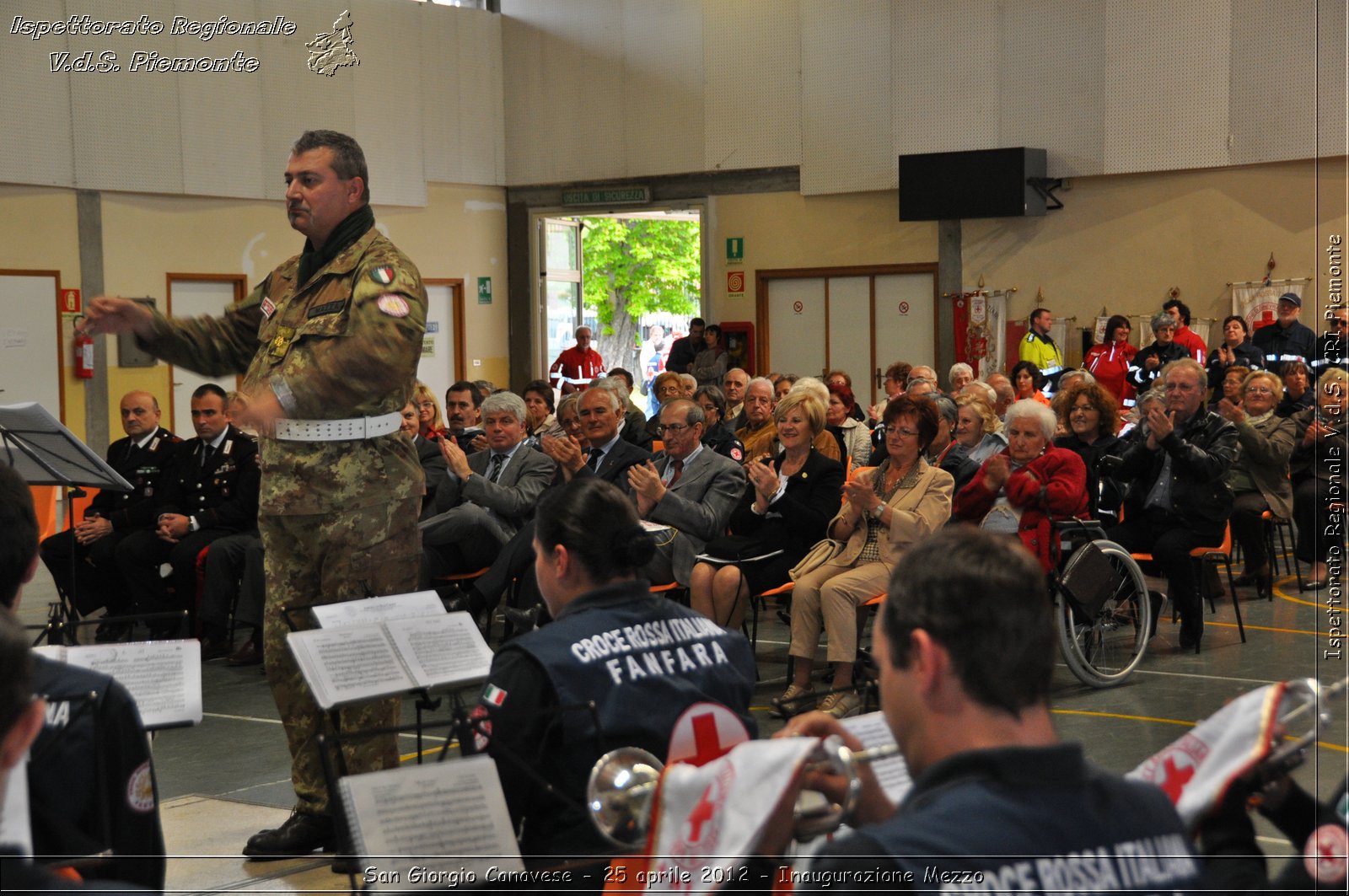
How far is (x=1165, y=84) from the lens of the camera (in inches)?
500

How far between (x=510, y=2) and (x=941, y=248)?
6332 millimetres

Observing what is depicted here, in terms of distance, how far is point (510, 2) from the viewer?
16.3 m

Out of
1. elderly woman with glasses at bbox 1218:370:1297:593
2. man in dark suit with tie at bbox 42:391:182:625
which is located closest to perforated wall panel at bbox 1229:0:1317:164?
elderly woman with glasses at bbox 1218:370:1297:593

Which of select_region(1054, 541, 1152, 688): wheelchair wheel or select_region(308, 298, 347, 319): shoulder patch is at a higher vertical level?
select_region(308, 298, 347, 319): shoulder patch

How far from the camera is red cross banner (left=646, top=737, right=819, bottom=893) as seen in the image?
5.11ft

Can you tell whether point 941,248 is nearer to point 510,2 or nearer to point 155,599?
point 510,2

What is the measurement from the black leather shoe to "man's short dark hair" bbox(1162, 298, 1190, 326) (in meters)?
10.6

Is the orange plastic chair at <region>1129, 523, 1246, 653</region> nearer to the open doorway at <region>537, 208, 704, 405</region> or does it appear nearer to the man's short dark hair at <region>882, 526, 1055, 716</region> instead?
the man's short dark hair at <region>882, 526, 1055, 716</region>

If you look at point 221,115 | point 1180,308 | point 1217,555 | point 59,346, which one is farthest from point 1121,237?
point 59,346

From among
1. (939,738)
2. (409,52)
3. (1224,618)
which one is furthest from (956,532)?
(409,52)

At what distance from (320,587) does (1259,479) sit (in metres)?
6.10

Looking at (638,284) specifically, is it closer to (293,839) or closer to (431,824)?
(293,839)

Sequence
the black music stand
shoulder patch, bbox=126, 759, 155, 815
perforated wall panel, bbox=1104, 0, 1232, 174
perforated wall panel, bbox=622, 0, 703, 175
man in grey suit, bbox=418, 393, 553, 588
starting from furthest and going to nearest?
1. perforated wall panel, bbox=622, 0, 703, 175
2. perforated wall panel, bbox=1104, 0, 1232, 174
3. man in grey suit, bbox=418, 393, 553, 588
4. the black music stand
5. shoulder patch, bbox=126, 759, 155, 815

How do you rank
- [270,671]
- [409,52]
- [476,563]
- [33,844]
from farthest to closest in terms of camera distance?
[409,52] → [476,563] → [270,671] → [33,844]
